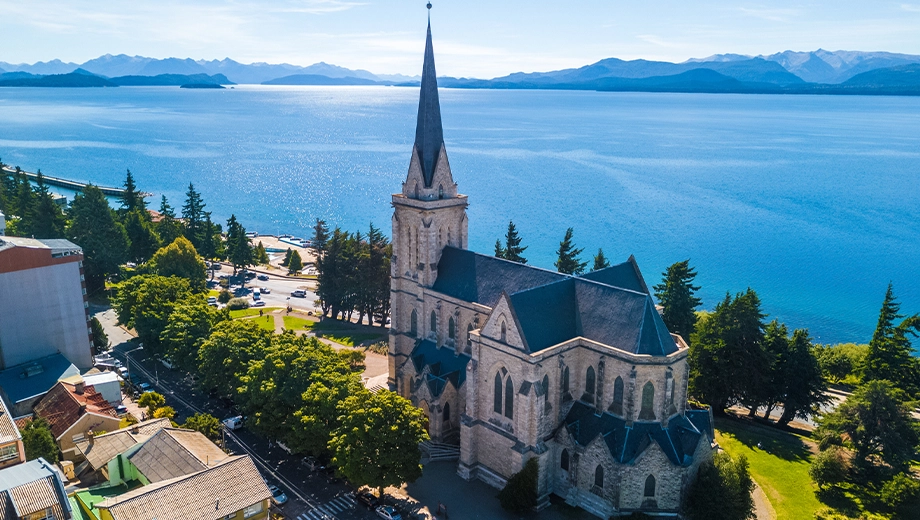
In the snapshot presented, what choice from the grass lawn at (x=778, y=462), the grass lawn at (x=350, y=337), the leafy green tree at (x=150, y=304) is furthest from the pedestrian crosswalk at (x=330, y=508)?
the grass lawn at (x=350, y=337)

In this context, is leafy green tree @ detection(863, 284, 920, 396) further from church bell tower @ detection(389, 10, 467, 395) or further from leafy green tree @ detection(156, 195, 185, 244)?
leafy green tree @ detection(156, 195, 185, 244)

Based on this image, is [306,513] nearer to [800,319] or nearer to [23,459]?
[23,459]

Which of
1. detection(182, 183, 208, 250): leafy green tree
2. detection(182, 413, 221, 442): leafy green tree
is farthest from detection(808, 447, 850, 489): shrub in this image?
detection(182, 183, 208, 250): leafy green tree

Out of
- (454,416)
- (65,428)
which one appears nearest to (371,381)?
(454,416)

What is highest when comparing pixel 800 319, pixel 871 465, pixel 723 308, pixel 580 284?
pixel 580 284

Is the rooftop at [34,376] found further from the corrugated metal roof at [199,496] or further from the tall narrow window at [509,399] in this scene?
the tall narrow window at [509,399]

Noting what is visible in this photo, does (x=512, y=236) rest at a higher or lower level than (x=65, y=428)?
higher
